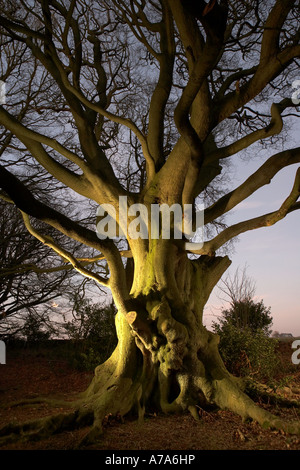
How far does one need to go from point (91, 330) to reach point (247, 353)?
15.2 feet

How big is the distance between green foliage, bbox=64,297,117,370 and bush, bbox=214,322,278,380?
3514mm

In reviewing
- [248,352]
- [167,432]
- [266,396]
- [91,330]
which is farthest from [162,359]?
[91,330]

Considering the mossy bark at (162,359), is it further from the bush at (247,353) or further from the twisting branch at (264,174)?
the bush at (247,353)

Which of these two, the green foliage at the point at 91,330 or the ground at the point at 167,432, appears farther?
the green foliage at the point at 91,330

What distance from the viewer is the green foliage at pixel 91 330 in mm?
10523

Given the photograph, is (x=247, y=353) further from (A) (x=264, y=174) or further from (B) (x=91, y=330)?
(B) (x=91, y=330)

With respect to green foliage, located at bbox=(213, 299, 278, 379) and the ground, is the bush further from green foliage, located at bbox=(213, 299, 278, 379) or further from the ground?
the ground

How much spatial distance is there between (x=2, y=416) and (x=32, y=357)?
5.96 m

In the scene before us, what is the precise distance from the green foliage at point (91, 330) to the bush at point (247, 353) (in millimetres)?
3514

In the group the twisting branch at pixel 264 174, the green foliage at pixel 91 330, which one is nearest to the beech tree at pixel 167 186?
the twisting branch at pixel 264 174

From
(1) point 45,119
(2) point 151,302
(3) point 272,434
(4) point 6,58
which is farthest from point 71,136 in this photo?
(3) point 272,434
